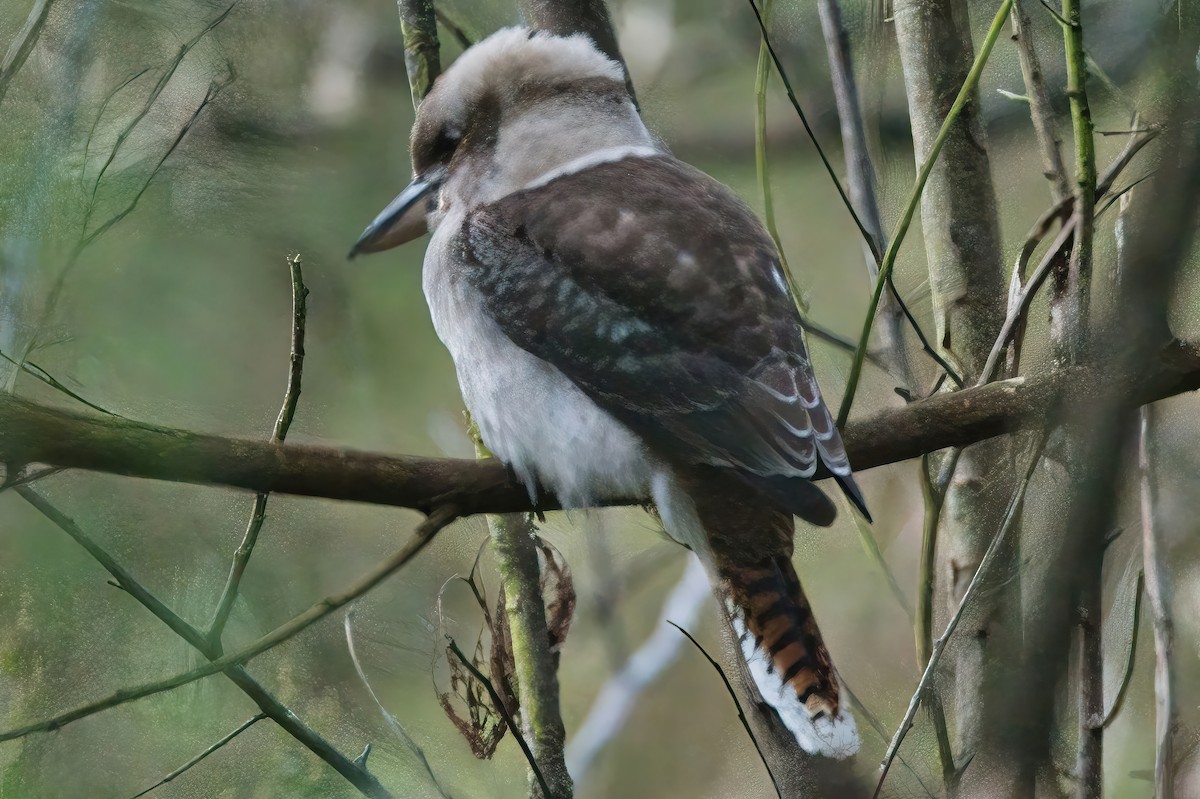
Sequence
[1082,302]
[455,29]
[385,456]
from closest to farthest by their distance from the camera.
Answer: [385,456] → [1082,302] → [455,29]

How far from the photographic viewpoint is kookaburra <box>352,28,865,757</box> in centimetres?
131

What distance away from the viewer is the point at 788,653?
52.4 inches

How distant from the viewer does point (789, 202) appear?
2.16m

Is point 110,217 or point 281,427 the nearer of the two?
point 281,427

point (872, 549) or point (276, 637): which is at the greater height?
point (872, 549)

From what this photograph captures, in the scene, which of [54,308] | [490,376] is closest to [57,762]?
[54,308]

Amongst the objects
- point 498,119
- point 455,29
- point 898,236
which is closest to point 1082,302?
point 898,236

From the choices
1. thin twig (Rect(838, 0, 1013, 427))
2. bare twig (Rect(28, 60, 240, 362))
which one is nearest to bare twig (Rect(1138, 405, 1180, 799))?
thin twig (Rect(838, 0, 1013, 427))

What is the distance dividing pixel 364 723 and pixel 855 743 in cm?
62

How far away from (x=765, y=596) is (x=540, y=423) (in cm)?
33

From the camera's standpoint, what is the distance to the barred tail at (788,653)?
131 cm

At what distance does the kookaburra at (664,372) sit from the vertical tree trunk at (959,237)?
0.27 metres

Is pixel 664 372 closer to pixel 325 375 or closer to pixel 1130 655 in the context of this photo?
pixel 1130 655

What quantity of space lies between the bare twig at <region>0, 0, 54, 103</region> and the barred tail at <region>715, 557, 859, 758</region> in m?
0.96
